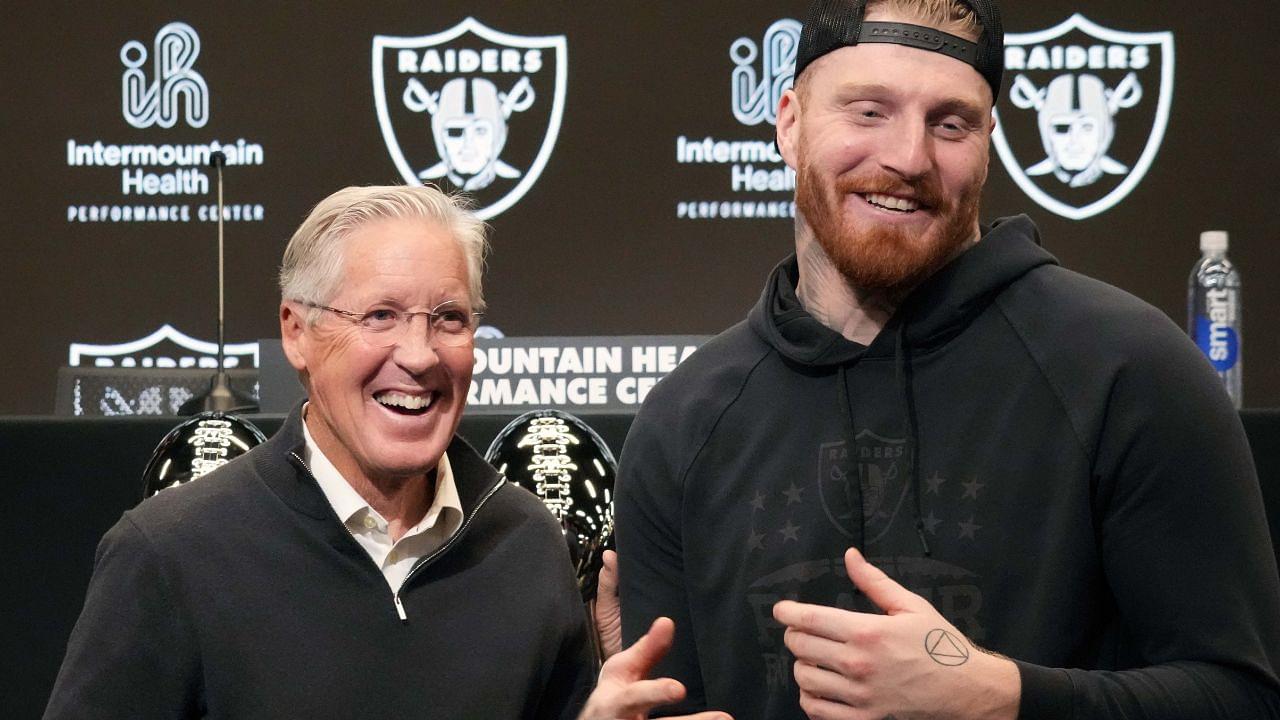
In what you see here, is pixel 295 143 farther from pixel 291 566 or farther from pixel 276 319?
pixel 291 566

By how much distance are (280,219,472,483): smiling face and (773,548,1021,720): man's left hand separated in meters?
0.62

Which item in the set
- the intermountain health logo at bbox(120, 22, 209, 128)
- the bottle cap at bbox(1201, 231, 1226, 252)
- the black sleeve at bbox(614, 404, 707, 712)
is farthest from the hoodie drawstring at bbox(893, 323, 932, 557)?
the intermountain health logo at bbox(120, 22, 209, 128)

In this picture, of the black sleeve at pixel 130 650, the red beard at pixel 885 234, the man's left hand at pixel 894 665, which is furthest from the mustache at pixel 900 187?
the black sleeve at pixel 130 650

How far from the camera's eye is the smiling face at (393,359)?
5.18ft

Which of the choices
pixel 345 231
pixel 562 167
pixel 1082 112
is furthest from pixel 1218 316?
pixel 562 167

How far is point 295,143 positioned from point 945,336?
13.6 ft

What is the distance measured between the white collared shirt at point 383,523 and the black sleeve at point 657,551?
1.08 feet

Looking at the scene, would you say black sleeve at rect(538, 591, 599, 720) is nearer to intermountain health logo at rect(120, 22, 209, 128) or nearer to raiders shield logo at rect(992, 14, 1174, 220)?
raiders shield logo at rect(992, 14, 1174, 220)

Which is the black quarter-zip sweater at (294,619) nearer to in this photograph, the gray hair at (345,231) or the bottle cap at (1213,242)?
the gray hair at (345,231)

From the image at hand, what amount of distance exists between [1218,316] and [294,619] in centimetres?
185

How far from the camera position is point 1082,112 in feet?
16.2

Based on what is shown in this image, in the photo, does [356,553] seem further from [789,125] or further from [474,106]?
[474,106]

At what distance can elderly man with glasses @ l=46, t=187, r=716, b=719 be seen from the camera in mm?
1477

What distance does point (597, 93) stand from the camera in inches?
199
